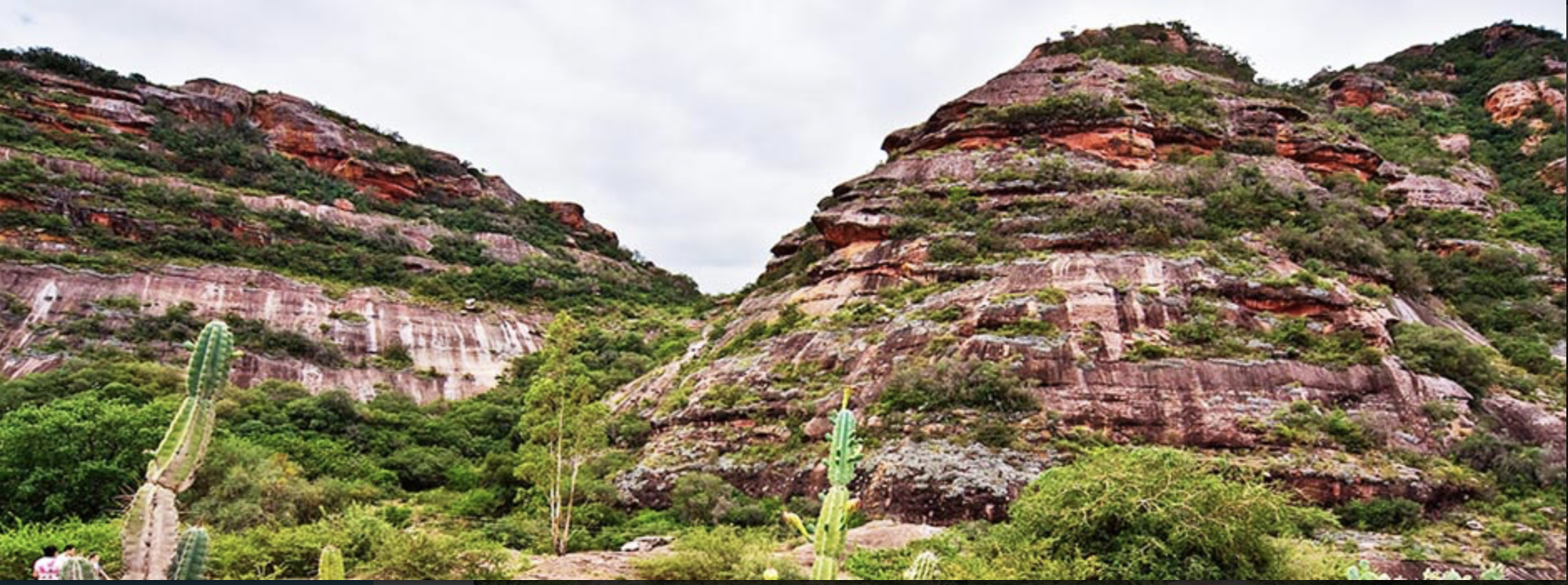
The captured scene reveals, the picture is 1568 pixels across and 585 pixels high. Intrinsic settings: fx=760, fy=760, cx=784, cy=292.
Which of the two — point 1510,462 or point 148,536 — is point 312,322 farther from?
point 1510,462

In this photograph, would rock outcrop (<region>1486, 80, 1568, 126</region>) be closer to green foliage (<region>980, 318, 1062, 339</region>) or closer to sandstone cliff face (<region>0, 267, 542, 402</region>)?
green foliage (<region>980, 318, 1062, 339</region>)

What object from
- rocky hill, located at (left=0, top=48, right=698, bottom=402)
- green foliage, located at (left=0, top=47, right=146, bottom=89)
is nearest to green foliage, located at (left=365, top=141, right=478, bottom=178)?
rocky hill, located at (left=0, top=48, right=698, bottom=402)

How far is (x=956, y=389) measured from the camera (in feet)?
80.2

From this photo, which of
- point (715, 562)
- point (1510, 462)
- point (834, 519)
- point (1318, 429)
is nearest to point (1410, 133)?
point (1510, 462)

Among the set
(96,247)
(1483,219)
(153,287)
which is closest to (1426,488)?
(1483,219)

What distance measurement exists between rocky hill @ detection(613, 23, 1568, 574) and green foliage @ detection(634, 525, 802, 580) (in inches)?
311

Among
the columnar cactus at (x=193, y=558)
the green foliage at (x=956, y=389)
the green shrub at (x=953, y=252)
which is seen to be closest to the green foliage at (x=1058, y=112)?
the green shrub at (x=953, y=252)

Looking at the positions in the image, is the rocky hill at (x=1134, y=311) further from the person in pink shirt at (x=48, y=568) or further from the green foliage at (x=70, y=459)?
the person in pink shirt at (x=48, y=568)

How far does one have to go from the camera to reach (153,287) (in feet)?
132

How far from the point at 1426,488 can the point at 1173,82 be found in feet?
128

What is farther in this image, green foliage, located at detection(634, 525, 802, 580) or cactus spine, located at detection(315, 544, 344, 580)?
green foliage, located at detection(634, 525, 802, 580)

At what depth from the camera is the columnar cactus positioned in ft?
21.0

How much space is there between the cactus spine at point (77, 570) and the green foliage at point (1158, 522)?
11881 mm

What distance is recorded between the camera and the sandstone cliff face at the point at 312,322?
36.6 meters
